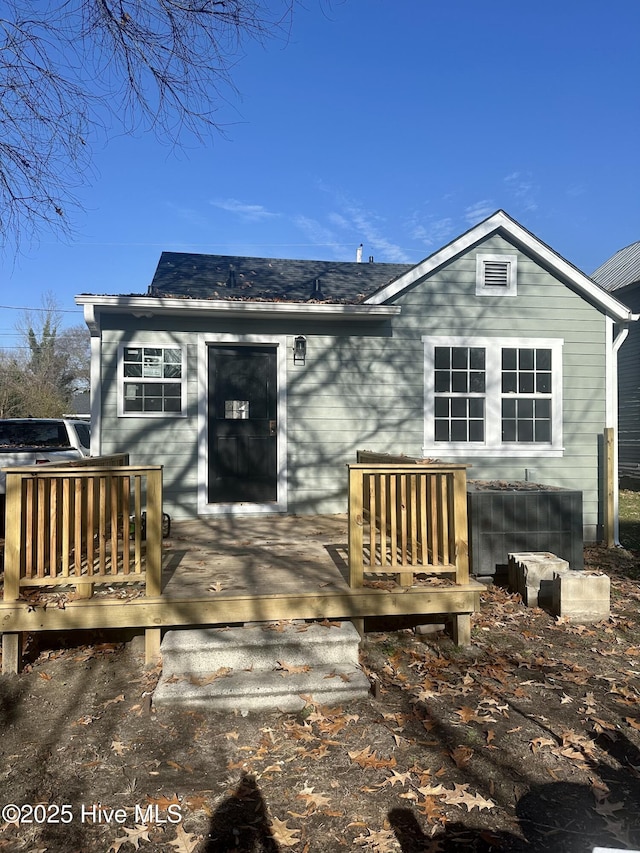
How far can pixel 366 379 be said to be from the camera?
7.50 m

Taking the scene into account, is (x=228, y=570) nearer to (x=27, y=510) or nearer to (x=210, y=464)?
(x=27, y=510)

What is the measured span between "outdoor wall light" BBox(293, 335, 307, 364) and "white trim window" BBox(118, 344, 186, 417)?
1.51m

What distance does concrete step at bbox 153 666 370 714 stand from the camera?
325cm

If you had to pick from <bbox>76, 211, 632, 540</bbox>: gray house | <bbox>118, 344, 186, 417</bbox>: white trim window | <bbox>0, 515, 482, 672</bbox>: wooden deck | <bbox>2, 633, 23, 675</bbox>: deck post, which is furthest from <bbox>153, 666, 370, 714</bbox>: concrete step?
<bbox>118, 344, 186, 417</bbox>: white trim window

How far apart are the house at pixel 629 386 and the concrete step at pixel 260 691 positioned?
14891mm

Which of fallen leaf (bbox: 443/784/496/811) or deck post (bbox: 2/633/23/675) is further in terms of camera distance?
deck post (bbox: 2/633/23/675)

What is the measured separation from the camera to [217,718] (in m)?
3.18

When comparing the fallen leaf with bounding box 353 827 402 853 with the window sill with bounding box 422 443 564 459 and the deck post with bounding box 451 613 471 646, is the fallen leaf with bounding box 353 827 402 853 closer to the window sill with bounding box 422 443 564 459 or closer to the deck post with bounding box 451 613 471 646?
the deck post with bounding box 451 613 471 646

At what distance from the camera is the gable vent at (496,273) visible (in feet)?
25.4

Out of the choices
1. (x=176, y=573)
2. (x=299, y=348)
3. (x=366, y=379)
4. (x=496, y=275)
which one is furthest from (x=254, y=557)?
(x=496, y=275)

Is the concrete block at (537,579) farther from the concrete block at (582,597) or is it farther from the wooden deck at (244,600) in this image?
the wooden deck at (244,600)

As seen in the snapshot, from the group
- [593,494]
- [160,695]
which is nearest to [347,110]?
[593,494]

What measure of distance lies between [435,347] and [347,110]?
5.65 meters

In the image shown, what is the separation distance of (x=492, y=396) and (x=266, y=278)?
4445 mm
